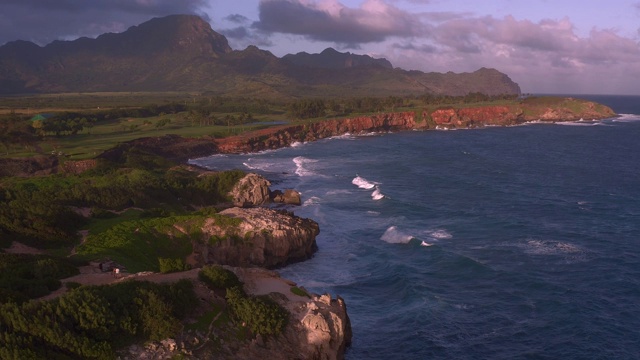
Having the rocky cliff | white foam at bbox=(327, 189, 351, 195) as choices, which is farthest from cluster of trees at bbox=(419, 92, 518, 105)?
white foam at bbox=(327, 189, 351, 195)

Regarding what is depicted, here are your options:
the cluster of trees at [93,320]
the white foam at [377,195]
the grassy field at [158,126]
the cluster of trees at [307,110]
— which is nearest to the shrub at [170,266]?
the cluster of trees at [93,320]

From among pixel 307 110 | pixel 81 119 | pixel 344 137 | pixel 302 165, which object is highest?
pixel 307 110

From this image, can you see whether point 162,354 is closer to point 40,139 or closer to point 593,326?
point 593,326

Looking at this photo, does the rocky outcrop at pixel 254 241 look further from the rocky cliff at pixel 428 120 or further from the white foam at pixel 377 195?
the rocky cliff at pixel 428 120

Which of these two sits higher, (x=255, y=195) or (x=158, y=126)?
(x=158, y=126)

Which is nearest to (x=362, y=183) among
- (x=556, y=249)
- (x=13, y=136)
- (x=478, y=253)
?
(x=478, y=253)

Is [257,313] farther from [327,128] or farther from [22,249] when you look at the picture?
[327,128]
